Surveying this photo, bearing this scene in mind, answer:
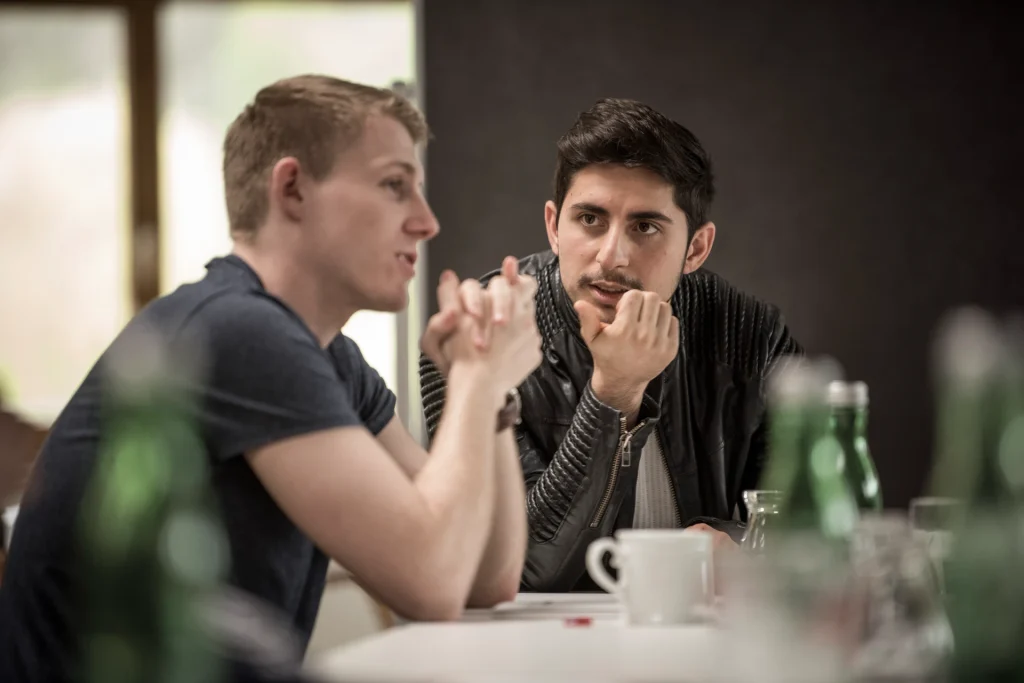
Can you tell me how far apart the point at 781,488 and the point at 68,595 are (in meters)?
0.71

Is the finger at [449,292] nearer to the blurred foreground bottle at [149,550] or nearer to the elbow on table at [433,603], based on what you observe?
the elbow on table at [433,603]

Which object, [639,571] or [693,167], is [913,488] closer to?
[693,167]

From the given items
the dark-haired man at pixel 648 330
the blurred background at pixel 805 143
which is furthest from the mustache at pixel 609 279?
the blurred background at pixel 805 143

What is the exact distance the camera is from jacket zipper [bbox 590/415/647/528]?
190 centimetres

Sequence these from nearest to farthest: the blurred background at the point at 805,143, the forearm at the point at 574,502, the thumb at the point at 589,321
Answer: the forearm at the point at 574,502 < the thumb at the point at 589,321 < the blurred background at the point at 805,143

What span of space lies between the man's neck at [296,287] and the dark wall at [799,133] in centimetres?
211

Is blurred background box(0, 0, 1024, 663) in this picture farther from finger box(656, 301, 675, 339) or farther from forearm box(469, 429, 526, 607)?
forearm box(469, 429, 526, 607)

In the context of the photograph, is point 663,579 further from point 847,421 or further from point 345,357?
point 345,357

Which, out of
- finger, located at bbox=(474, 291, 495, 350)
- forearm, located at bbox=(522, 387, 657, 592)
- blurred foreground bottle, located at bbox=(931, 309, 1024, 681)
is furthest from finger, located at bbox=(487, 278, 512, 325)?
blurred foreground bottle, located at bbox=(931, 309, 1024, 681)

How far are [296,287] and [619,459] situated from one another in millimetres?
689

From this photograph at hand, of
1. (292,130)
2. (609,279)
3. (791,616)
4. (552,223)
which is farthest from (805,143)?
(791,616)

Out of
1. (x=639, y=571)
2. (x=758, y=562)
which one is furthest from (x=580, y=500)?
(x=758, y=562)

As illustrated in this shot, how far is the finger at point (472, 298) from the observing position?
4.82ft

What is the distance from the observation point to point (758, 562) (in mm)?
707
